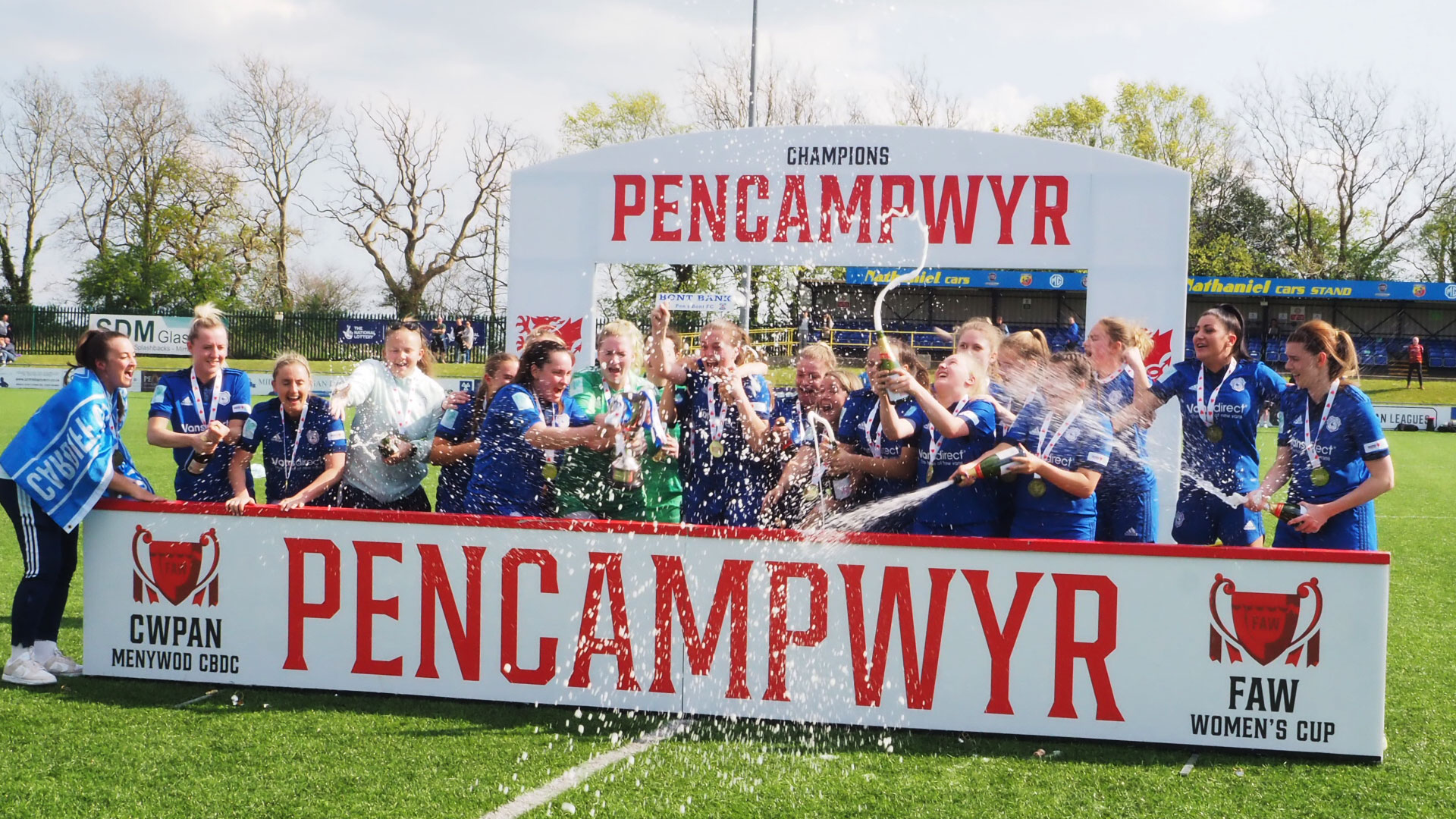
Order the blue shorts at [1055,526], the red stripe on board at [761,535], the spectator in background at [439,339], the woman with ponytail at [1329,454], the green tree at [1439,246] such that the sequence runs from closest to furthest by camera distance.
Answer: the red stripe on board at [761,535] → the blue shorts at [1055,526] → the woman with ponytail at [1329,454] → the spectator in background at [439,339] → the green tree at [1439,246]

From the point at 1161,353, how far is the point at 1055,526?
2663 millimetres

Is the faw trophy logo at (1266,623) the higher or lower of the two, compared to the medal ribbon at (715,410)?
lower

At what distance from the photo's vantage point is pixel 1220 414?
504 cm

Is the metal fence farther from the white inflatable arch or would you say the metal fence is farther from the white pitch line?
the white pitch line

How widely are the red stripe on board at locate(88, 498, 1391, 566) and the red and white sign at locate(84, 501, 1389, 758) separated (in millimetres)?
11

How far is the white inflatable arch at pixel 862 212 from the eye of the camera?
6516 mm

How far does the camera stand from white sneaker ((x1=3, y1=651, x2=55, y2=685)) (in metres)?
4.65

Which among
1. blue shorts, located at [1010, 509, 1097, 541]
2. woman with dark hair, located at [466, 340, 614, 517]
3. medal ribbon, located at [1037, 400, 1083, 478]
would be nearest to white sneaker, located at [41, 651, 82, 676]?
woman with dark hair, located at [466, 340, 614, 517]

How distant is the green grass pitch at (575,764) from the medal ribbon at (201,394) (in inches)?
49.5

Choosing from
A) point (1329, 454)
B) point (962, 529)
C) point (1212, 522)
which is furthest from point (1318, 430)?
point (962, 529)

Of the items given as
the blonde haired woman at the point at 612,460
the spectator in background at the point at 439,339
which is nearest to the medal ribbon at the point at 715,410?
the blonde haired woman at the point at 612,460

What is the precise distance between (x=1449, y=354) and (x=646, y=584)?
40107 millimetres

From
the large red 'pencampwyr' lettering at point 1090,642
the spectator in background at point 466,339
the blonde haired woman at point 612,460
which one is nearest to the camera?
the large red 'pencampwyr' lettering at point 1090,642

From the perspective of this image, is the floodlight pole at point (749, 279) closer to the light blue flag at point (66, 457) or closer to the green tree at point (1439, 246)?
the light blue flag at point (66, 457)
